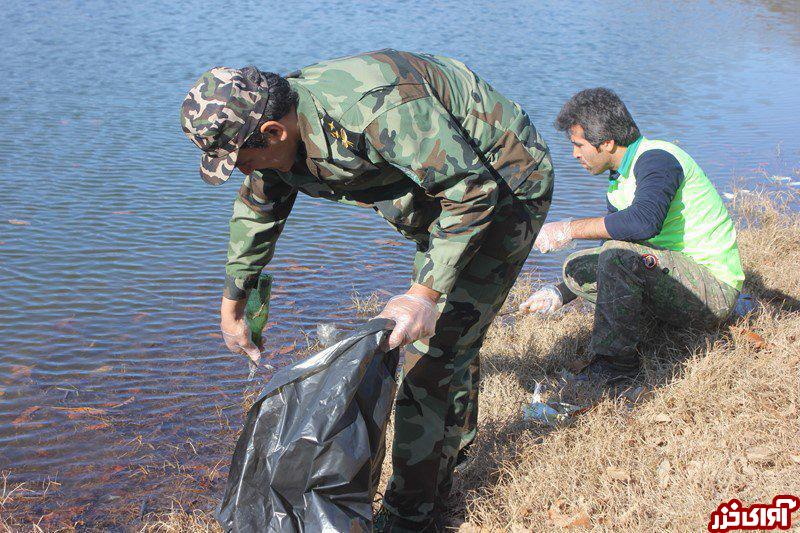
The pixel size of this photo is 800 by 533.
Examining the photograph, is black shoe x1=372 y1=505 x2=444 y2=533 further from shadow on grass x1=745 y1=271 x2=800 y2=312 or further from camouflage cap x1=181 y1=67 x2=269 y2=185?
shadow on grass x1=745 y1=271 x2=800 y2=312

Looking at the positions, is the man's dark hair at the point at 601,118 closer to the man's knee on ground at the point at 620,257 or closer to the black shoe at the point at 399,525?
the man's knee on ground at the point at 620,257

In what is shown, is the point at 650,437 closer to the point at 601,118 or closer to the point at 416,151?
the point at 601,118

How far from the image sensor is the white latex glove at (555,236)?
14.9ft

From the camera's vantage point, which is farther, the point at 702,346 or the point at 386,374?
the point at 702,346

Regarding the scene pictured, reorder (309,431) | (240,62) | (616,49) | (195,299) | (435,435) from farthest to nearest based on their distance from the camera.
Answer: (616,49) < (240,62) < (195,299) < (435,435) < (309,431)

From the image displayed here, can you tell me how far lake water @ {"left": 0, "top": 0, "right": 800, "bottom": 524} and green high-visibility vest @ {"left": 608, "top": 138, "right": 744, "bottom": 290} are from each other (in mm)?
2459

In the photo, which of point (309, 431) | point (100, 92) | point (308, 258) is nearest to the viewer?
point (309, 431)

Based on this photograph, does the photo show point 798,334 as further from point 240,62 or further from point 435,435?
point 240,62

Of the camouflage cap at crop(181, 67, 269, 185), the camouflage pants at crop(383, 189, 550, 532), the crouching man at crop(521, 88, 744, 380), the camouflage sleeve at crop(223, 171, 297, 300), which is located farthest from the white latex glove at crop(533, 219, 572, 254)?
the camouflage cap at crop(181, 67, 269, 185)

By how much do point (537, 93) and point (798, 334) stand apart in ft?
28.3

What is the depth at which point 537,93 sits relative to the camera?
41.2ft

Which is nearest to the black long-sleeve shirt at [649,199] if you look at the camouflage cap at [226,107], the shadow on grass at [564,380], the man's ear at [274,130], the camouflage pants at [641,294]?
the camouflage pants at [641,294]

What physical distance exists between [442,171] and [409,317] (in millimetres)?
493

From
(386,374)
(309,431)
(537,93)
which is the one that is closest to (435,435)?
(386,374)
